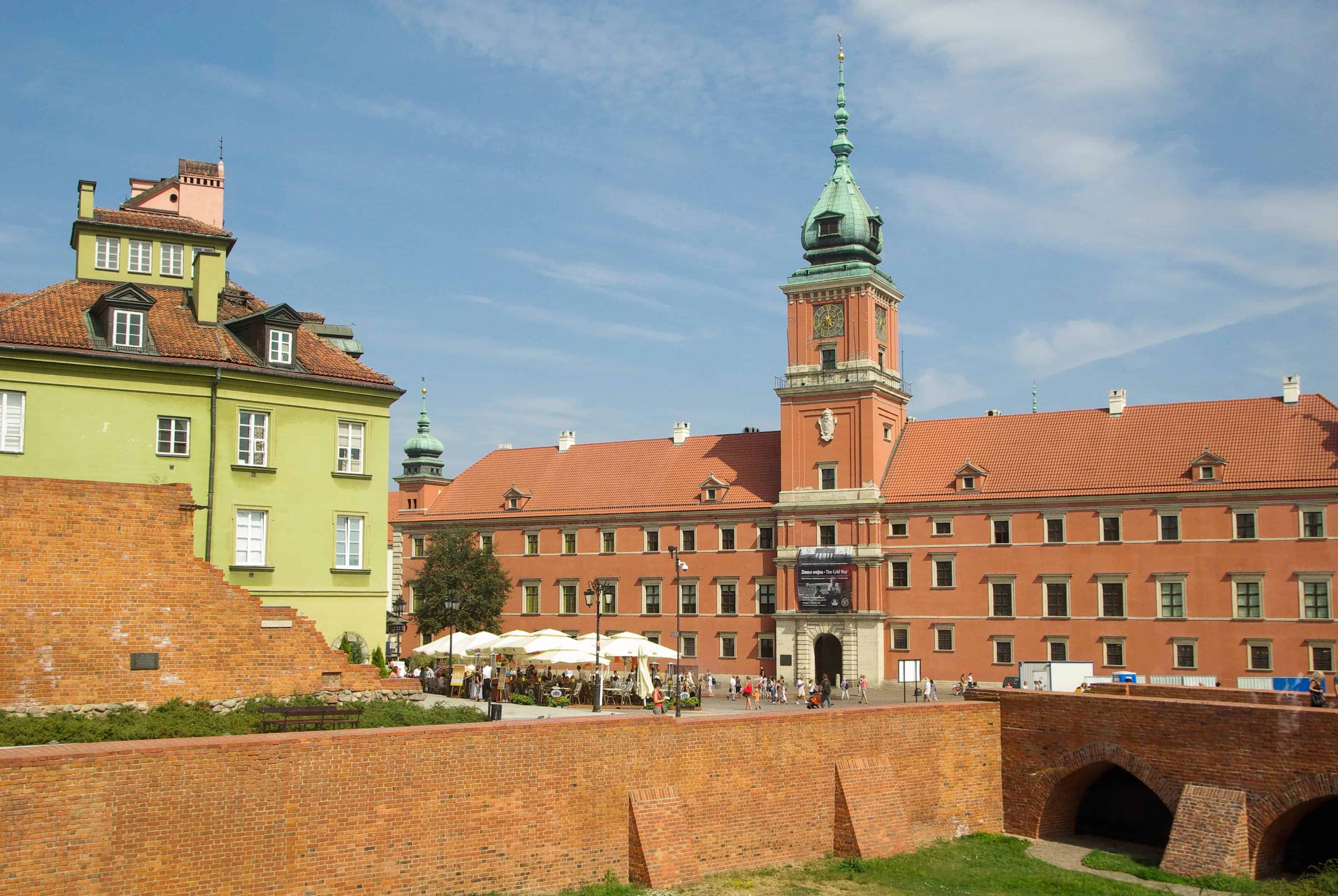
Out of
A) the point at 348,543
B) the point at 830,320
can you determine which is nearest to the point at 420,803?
the point at 348,543

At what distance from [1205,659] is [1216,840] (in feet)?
80.2

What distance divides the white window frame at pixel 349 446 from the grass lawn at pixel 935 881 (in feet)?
43.2

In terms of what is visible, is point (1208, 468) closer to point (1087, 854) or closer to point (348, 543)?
point (1087, 854)

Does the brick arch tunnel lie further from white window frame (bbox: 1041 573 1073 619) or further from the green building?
white window frame (bbox: 1041 573 1073 619)

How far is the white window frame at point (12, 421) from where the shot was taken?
90.0ft

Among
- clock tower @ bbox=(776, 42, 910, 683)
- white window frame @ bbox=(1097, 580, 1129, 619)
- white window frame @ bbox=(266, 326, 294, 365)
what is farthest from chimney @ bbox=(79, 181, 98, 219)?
white window frame @ bbox=(1097, 580, 1129, 619)

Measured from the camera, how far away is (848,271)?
59.2m

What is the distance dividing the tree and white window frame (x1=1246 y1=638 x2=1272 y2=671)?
32.6 m

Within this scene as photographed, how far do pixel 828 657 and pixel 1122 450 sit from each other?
51.3ft

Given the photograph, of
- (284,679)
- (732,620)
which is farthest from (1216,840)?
(732,620)

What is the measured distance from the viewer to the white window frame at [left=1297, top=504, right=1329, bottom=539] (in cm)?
4747

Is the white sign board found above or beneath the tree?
beneath

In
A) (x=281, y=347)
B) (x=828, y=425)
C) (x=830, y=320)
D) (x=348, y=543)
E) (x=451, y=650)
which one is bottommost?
(x=451, y=650)

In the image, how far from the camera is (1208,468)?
50.5 m
